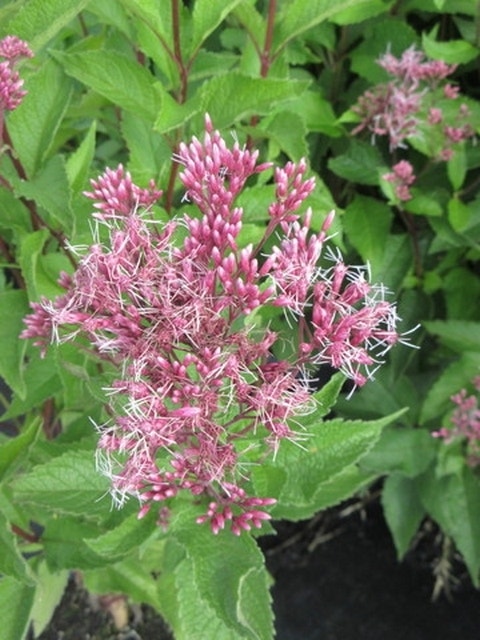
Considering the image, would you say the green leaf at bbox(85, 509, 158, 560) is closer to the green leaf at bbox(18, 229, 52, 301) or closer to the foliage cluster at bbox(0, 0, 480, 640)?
the foliage cluster at bbox(0, 0, 480, 640)

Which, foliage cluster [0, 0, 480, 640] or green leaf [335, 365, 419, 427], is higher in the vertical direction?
foliage cluster [0, 0, 480, 640]

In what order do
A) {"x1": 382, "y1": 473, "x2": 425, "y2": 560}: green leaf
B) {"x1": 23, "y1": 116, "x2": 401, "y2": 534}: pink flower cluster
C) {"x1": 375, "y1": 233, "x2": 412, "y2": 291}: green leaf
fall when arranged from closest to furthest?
{"x1": 23, "y1": 116, "x2": 401, "y2": 534}: pink flower cluster → {"x1": 375, "y1": 233, "x2": 412, "y2": 291}: green leaf → {"x1": 382, "y1": 473, "x2": 425, "y2": 560}: green leaf

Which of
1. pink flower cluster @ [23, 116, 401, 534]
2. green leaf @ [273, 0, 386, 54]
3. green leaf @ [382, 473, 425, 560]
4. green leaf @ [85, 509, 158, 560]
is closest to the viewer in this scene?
pink flower cluster @ [23, 116, 401, 534]

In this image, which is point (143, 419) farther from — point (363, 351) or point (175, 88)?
point (175, 88)

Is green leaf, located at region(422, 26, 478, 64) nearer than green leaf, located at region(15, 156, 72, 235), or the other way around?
green leaf, located at region(15, 156, 72, 235)

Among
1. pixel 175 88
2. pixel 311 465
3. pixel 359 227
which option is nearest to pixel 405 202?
pixel 359 227

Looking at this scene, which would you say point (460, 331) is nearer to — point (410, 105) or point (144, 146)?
point (410, 105)

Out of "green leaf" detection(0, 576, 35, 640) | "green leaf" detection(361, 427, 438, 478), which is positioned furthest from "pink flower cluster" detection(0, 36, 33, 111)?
"green leaf" detection(361, 427, 438, 478)

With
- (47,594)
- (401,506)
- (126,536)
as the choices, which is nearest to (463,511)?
(401,506)
